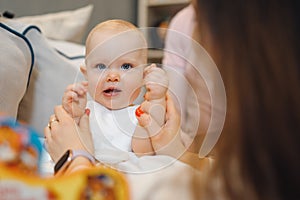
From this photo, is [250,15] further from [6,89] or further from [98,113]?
[6,89]

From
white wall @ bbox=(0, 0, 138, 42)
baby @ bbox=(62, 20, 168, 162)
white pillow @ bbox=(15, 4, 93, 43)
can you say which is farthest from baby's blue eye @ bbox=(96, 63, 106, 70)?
white wall @ bbox=(0, 0, 138, 42)

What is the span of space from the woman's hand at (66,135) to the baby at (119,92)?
12 millimetres

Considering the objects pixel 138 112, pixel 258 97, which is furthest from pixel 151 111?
pixel 258 97

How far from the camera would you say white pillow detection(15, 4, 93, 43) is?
1490 mm

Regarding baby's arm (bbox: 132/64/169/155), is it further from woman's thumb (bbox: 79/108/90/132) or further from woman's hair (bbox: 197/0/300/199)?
woman's hair (bbox: 197/0/300/199)

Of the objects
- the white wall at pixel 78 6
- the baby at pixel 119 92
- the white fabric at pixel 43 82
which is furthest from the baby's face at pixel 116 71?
the white wall at pixel 78 6

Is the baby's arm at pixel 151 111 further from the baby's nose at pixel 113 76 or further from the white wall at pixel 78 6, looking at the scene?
the white wall at pixel 78 6

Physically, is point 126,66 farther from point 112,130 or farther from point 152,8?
point 152,8

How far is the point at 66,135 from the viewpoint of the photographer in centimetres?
71

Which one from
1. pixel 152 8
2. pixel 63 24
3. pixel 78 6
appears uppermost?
pixel 152 8

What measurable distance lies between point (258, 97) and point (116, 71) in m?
0.28

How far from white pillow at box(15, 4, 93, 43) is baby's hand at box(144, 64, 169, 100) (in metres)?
0.84

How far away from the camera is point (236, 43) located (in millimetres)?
475

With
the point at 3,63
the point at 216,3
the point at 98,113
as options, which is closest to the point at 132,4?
the point at 3,63
